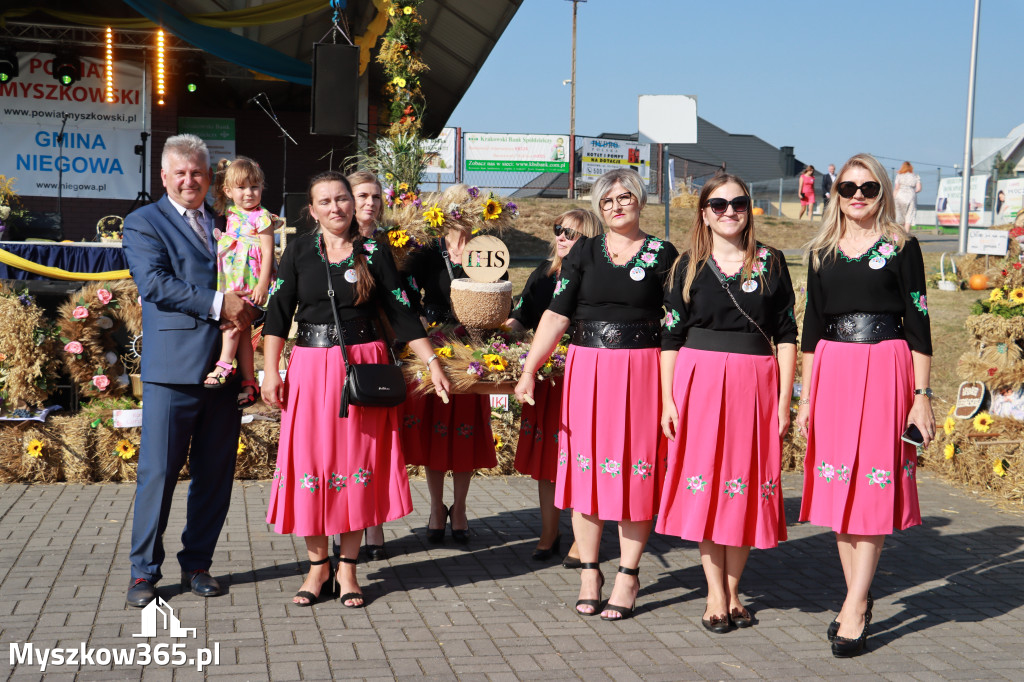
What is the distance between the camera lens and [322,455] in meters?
4.23

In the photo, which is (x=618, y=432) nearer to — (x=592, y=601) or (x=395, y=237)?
(x=592, y=601)

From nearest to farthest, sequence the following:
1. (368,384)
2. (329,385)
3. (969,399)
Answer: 1. (368,384)
2. (329,385)
3. (969,399)

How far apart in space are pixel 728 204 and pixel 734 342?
0.58m

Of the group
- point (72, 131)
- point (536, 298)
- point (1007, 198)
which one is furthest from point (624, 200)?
point (1007, 198)

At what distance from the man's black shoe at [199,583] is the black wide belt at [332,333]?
1.20 meters

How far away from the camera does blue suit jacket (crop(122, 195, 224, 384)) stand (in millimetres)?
4191

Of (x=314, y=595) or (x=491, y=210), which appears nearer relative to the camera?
(x=314, y=595)

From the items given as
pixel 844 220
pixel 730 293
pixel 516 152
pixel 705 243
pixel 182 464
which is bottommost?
pixel 182 464

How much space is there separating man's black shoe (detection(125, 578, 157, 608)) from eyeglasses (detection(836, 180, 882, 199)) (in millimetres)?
3468

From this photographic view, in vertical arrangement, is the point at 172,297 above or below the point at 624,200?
below

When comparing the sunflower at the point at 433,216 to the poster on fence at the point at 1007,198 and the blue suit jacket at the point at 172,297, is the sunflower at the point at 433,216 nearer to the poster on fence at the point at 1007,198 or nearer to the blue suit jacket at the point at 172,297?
the blue suit jacket at the point at 172,297

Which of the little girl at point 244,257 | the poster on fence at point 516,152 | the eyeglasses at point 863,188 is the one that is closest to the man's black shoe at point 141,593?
the little girl at point 244,257

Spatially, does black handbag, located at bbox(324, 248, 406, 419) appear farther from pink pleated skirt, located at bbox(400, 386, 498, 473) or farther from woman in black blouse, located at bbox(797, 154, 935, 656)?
woman in black blouse, located at bbox(797, 154, 935, 656)

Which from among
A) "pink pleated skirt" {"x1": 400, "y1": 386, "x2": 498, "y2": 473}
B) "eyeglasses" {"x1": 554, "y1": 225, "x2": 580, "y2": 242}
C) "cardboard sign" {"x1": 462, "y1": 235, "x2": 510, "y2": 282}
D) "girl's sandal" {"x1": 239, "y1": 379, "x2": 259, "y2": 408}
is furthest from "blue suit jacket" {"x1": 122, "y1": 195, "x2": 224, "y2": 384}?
"eyeglasses" {"x1": 554, "y1": 225, "x2": 580, "y2": 242}
